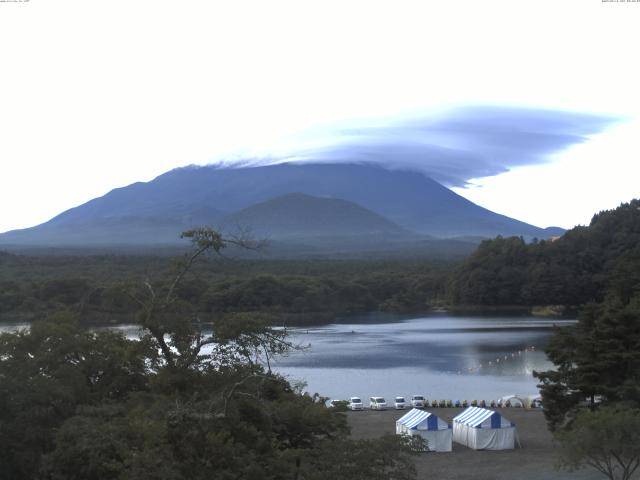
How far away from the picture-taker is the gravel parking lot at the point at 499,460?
1658 centimetres

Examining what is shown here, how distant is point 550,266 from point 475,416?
55.8 metres

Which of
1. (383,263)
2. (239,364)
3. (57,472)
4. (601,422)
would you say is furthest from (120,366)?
(383,263)

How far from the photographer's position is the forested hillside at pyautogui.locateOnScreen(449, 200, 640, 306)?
234ft

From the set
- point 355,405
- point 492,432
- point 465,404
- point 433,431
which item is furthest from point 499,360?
point 433,431

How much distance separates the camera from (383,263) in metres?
99.1

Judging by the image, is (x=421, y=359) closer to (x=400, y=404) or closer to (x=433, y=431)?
(x=400, y=404)

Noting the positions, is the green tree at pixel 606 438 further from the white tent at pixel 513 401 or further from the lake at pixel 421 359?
the white tent at pixel 513 401

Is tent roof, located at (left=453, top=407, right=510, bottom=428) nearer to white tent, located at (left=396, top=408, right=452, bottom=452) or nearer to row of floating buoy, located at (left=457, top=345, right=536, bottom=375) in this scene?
white tent, located at (left=396, top=408, right=452, bottom=452)

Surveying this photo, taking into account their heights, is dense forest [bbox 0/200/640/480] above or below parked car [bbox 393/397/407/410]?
above

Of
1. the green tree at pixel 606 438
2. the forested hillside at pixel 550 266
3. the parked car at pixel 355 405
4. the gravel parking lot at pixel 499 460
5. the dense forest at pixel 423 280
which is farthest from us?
the forested hillside at pixel 550 266

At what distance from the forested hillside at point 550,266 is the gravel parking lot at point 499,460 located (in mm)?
48617

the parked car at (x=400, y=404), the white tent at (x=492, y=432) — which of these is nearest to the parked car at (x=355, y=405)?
the parked car at (x=400, y=404)

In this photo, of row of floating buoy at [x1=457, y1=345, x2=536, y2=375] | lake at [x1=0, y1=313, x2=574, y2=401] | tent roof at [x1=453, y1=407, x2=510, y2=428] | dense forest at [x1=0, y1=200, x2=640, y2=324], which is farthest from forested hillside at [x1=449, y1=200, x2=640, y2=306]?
tent roof at [x1=453, y1=407, x2=510, y2=428]

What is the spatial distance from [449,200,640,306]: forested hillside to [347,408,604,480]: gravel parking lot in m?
48.6
